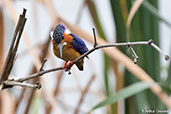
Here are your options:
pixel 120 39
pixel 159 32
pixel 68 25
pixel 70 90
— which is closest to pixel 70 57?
pixel 68 25

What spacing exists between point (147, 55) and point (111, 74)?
179 millimetres

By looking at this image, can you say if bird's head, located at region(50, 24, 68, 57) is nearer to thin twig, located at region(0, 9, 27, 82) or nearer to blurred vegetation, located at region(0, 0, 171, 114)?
thin twig, located at region(0, 9, 27, 82)

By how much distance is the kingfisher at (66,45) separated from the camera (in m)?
0.55

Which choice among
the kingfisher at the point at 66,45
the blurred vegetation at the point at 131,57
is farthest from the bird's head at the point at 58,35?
the blurred vegetation at the point at 131,57

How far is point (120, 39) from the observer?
103cm

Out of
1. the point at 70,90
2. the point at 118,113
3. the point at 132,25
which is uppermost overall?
the point at 132,25

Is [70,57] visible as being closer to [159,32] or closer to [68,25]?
[68,25]

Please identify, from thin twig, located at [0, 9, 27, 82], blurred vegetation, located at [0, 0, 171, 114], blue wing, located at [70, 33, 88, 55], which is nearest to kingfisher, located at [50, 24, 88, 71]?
blue wing, located at [70, 33, 88, 55]

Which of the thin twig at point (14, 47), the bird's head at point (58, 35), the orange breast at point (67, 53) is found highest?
the bird's head at point (58, 35)

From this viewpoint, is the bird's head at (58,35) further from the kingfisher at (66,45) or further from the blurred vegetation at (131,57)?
the blurred vegetation at (131,57)

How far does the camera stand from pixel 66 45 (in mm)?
594

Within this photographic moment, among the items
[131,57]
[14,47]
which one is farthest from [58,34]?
[131,57]

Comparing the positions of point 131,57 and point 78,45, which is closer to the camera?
point 78,45

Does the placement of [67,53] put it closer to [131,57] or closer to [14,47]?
[14,47]
